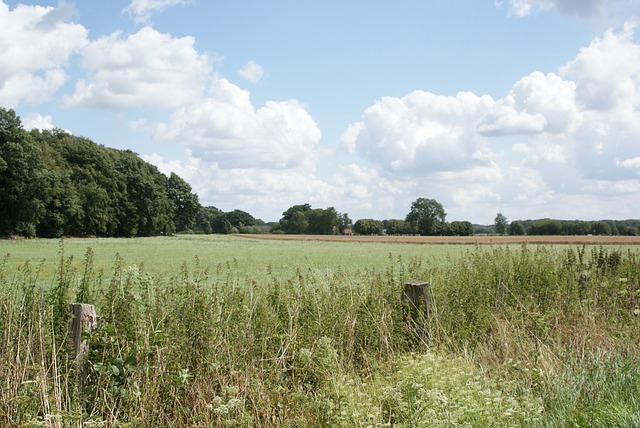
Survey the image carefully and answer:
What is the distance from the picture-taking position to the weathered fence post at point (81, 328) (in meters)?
6.36

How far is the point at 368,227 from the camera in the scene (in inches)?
4914

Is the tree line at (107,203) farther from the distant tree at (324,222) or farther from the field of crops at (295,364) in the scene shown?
the field of crops at (295,364)

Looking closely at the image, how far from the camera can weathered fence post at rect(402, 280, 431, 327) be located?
868 cm

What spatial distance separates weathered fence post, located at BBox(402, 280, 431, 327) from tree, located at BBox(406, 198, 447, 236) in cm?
10951

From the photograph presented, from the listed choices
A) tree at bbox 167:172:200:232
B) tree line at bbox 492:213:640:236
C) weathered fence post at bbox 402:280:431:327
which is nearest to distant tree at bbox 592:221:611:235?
tree line at bbox 492:213:640:236

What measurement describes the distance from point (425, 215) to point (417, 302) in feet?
368

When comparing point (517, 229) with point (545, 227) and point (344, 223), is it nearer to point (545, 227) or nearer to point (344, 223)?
point (545, 227)

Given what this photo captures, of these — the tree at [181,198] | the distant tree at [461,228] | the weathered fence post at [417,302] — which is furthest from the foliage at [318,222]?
the weathered fence post at [417,302]

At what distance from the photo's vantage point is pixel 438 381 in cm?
584

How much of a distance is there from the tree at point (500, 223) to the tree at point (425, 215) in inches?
470

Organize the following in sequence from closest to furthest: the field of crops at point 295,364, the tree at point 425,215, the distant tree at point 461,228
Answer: the field of crops at point 295,364 < the distant tree at point 461,228 < the tree at point 425,215

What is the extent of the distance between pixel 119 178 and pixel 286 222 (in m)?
55.0

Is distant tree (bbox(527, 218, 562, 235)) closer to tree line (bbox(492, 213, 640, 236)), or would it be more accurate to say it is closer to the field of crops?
tree line (bbox(492, 213, 640, 236))

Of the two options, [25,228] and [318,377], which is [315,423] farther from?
[25,228]
